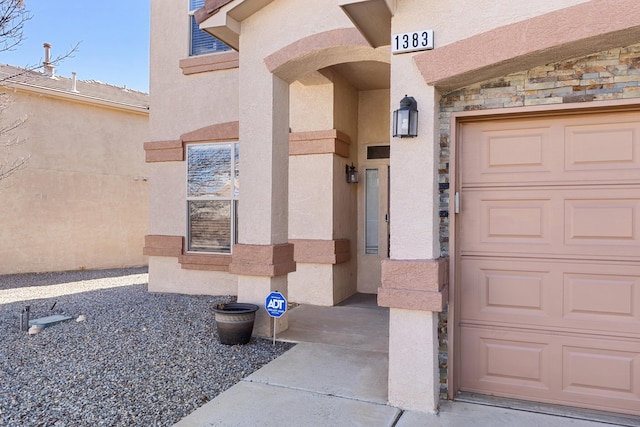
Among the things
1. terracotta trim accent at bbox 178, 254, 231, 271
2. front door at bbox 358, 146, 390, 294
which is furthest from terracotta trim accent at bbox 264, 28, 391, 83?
terracotta trim accent at bbox 178, 254, 231, 271

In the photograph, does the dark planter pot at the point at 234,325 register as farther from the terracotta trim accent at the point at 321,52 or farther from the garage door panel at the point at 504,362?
the terracotta trim accent at the point at 321,52

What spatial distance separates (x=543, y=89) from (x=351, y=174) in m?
4.85

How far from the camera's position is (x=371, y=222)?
8.70m

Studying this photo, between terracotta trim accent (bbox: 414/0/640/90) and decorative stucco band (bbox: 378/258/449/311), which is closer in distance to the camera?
terracotta trim accent (bbox: 414/0/640/90)

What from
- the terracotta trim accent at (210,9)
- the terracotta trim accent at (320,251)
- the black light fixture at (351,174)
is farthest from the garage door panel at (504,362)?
the black light fixture at (351,174)

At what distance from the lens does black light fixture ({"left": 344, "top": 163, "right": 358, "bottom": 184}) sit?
8.32 m

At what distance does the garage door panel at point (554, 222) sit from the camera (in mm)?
3568

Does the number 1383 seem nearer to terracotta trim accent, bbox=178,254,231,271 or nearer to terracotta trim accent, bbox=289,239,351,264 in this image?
terracotta trim accent, bbox=289,239,351,264

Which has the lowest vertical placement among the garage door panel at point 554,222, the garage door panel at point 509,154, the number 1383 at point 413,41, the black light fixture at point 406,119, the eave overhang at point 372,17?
the garage door panel at point 554,222

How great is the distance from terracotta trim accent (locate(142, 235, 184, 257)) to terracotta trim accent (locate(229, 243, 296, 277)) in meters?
3.31

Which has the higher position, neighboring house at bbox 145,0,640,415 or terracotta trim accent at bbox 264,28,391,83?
terracotta trim accent at bbox 264,28,391,83

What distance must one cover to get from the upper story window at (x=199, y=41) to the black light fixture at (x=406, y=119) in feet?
19.3

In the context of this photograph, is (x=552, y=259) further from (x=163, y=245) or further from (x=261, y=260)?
(x=163, y=245)

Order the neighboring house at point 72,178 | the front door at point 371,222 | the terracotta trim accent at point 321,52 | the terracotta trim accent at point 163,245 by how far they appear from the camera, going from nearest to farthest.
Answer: the terracotta trim accent at point 321,52, the front door at point 371,222, the terracotta trim accent at point 163,245, the neighboring house at point 72,178
